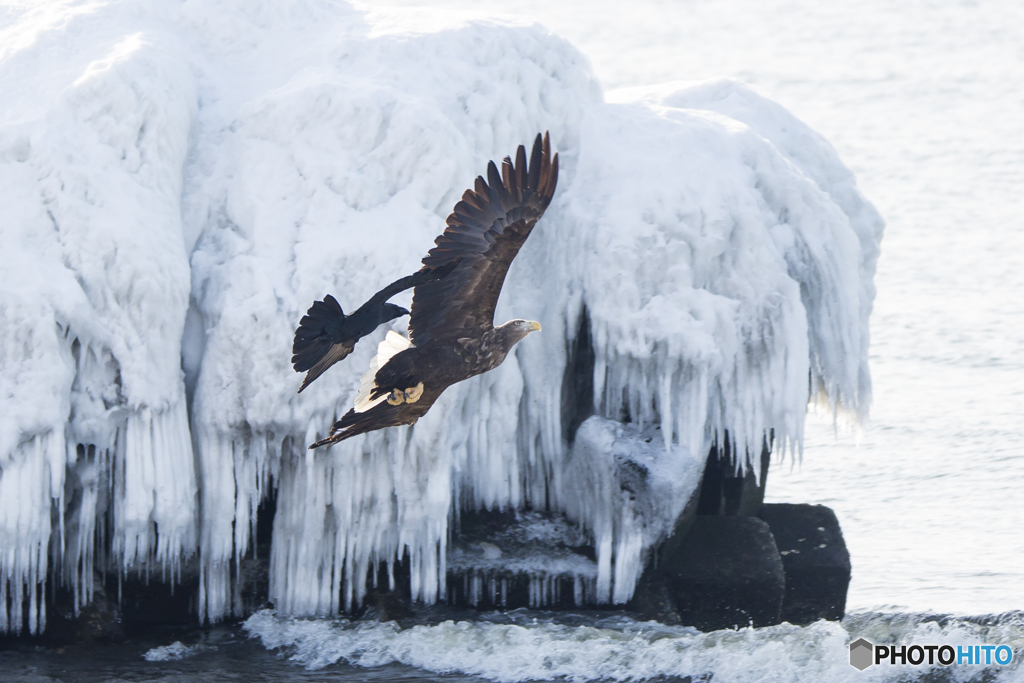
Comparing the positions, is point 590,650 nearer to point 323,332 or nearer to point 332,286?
point 332,286

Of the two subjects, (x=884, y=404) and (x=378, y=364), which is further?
(x=884, y=404)

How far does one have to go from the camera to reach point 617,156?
821 centimetres

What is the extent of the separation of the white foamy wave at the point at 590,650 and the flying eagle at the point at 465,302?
241 centimetres

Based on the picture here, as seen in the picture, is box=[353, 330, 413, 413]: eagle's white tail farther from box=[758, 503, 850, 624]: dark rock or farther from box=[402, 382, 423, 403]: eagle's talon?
box=[758, 503, 850, 624]: dark rock

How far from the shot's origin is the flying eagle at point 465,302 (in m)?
4.98

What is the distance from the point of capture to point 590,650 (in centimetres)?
725

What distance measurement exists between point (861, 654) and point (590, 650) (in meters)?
1.63

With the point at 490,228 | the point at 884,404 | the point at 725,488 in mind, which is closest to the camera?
the point at 490,228

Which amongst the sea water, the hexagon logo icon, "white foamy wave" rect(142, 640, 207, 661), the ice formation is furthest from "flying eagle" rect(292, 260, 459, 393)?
the hexagon logo icon

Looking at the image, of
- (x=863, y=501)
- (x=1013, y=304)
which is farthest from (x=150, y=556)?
(x=1013, y=304)

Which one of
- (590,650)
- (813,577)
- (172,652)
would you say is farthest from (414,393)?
(813,577)

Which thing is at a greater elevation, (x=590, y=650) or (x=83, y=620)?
(x=83, y=620)

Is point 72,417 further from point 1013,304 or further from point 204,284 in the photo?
point 1013,304

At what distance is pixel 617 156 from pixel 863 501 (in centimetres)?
502
